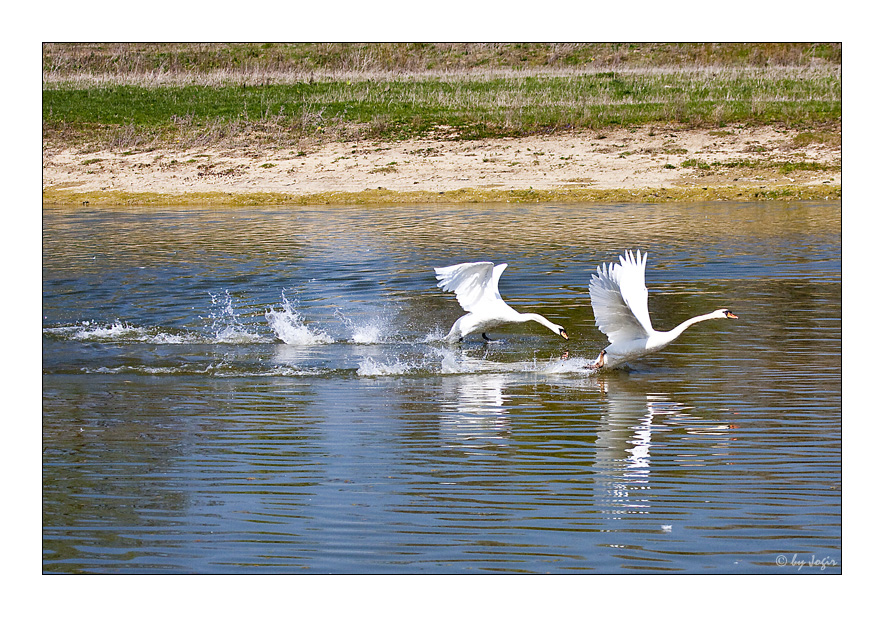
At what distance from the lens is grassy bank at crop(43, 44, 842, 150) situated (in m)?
25.9

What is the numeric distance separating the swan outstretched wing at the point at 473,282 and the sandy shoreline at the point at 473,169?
37.1ft

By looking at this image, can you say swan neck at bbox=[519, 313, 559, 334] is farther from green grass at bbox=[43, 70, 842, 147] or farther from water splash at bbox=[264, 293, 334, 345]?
green grass at bbox=[43, 70, 842, 147]

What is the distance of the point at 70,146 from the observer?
85.3 feet

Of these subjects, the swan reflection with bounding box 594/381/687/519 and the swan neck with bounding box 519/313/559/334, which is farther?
the swan neck with bounding box 519/313/559/334

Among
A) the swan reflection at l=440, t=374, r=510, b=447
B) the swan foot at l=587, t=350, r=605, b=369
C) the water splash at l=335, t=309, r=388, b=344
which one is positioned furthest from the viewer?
the water splash at l=335, t=309, r=388, b=344

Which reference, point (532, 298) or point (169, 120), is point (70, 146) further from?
point (532, 298)

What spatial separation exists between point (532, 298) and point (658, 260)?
9.95 feet

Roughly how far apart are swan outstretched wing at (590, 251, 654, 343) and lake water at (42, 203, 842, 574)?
0.62 metres

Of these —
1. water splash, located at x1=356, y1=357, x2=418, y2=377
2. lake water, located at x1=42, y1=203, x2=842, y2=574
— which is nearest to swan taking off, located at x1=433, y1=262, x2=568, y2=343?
lake water, located at x1=42, y1=203, x2=842, y2=574

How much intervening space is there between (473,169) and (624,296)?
14.5 m

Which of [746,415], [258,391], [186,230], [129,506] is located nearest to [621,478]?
[746,415]

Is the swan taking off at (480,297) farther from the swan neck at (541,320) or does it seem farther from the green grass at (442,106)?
the green grass at (442,106)

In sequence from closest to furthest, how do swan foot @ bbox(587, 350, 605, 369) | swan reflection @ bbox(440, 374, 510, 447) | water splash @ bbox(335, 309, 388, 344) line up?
swan reflection @ bbox(440, 374, 510, 447), swan foot @ bbox(587, 350, 605, 369), water splash @ bbox(335, 309, 388, 344)

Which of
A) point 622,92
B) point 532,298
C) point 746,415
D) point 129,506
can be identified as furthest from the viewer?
point 622,92
